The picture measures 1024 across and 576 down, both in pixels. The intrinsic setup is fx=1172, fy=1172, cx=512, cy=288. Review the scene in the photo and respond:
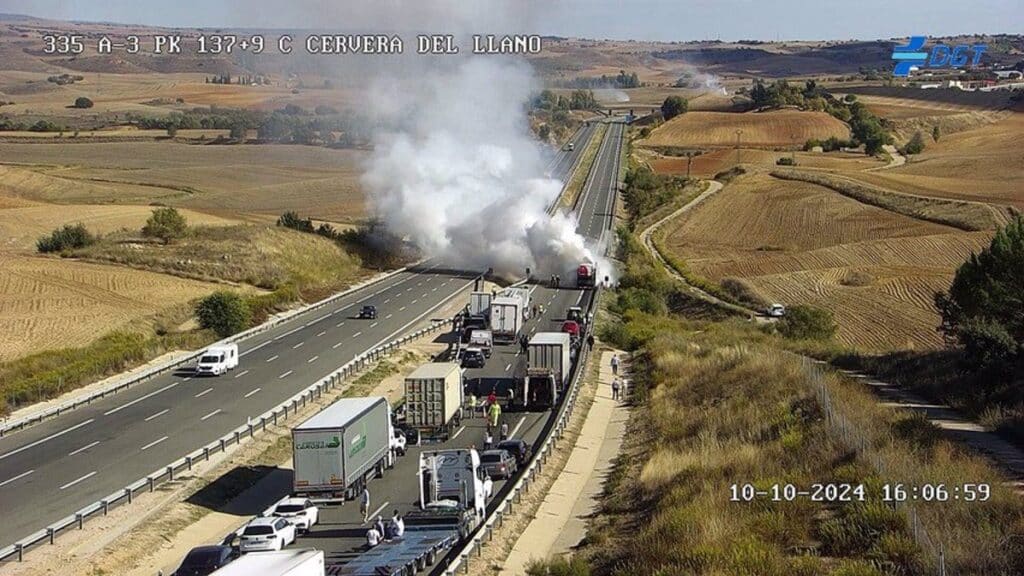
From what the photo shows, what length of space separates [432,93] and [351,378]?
158 feet

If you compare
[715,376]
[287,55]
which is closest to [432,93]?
[287,55]

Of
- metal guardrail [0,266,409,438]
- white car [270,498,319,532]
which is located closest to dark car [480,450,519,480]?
white car [270,498,319,532]

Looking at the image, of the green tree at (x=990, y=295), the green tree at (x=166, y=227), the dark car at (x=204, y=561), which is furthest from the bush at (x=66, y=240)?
the dark car at (x=204, y=561)

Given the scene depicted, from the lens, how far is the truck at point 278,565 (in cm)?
2027

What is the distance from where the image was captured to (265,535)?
1054 inches

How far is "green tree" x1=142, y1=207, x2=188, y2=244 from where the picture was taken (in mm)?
83438

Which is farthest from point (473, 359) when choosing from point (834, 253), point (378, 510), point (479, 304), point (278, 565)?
point (834, 253)

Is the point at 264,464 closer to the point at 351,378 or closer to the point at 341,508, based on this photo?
the point at 341,508

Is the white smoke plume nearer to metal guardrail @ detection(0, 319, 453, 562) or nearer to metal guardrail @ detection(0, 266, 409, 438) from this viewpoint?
metal guardrail @ detection(0, 266, 409, 438)

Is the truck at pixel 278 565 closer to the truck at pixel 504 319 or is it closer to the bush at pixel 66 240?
the truck at pixel 504 319

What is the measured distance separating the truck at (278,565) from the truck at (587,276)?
2164 inches

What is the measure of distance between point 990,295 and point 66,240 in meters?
60.3

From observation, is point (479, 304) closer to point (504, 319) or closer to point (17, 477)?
point (504, 319)

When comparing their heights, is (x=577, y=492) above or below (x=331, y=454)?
below
